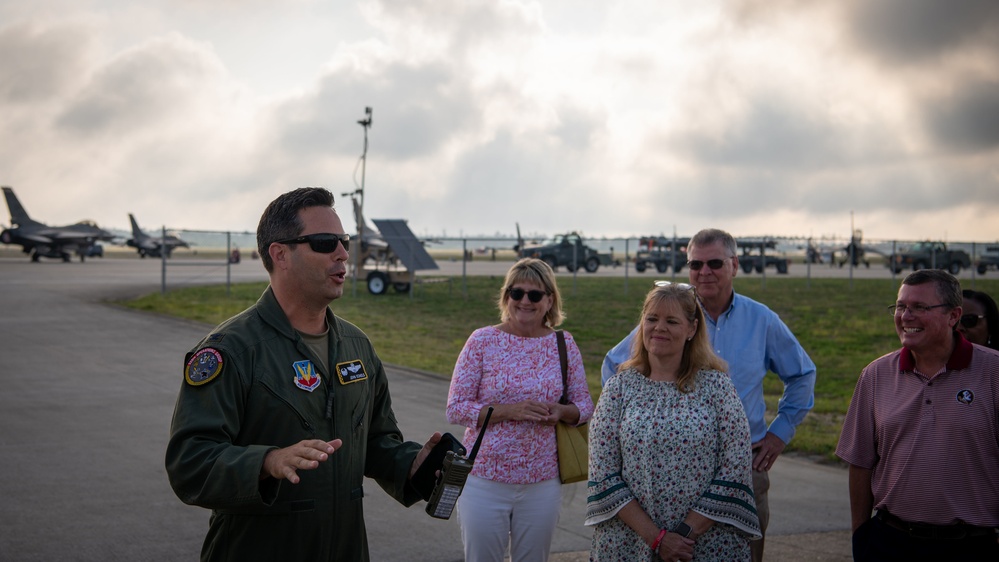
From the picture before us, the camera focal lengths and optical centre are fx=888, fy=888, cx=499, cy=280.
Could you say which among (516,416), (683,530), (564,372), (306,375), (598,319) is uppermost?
(306,375)

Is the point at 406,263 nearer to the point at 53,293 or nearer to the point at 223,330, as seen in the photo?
the point at 53,293

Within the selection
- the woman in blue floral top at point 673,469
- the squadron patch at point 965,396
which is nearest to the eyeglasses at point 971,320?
the squadron patch at point 965,396

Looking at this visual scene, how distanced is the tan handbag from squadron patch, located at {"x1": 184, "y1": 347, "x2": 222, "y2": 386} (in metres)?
2.25

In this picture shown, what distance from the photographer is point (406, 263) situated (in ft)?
84.9

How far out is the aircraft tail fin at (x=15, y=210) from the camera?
60188 millimetres

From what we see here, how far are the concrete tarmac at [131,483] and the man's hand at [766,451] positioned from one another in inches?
71.2

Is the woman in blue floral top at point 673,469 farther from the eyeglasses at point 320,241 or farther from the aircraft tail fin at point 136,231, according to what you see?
the aircraft tail fin at point 136,231

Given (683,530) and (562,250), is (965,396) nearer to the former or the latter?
(683,530)

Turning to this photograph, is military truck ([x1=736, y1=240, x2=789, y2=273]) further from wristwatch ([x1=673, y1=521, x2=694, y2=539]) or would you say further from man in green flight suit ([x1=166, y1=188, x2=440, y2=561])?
man in green flight suit ([x1=166, y1=188, x2=440, y2=561])

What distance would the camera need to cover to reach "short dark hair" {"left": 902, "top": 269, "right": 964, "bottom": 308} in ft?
12.8

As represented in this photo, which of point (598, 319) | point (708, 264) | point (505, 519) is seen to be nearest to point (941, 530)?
point (708, 264)

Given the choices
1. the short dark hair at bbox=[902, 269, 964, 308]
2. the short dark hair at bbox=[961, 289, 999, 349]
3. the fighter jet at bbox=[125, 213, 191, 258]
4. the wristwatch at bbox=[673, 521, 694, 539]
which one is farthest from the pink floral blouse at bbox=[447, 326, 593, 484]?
the fighter jet at bbox=[125, 213, 191, 258]

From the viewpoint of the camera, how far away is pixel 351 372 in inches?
119

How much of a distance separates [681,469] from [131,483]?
207 inches
